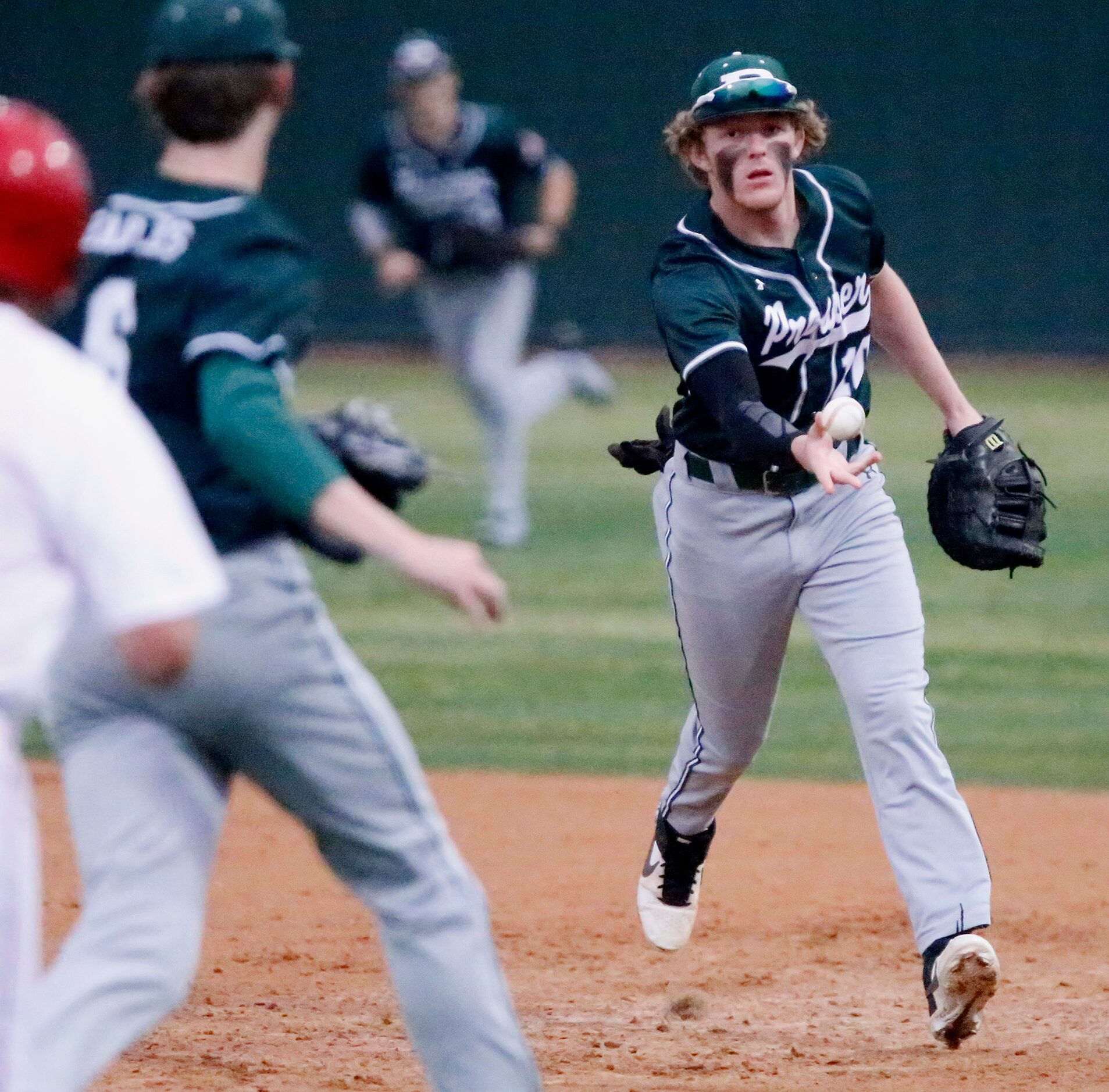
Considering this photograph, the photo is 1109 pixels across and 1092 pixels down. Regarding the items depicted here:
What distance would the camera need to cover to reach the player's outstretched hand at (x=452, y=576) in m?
2.55

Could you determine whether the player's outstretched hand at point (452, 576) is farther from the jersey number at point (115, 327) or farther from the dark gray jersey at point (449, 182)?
the dark gray jersey at point (449, 182)

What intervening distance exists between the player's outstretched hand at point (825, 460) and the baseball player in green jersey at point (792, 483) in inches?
1.7

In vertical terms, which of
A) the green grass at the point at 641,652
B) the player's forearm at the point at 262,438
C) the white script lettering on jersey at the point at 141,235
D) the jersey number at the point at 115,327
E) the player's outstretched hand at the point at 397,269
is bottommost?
the green grass at the point at 641,652

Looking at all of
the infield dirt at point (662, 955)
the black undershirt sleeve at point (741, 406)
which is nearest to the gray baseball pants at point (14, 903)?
the infield dirt at point (662, 955)

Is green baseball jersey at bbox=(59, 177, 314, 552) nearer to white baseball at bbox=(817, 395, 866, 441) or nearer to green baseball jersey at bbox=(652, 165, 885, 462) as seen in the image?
white baseball at bbox=(817, 395, 866, 441)

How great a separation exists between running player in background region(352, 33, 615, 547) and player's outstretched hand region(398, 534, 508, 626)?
7.81 meters

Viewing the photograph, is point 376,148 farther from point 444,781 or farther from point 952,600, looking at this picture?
point 444,781

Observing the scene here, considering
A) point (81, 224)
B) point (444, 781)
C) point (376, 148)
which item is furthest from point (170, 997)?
point (376, 148)

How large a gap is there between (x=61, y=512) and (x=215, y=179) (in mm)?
819

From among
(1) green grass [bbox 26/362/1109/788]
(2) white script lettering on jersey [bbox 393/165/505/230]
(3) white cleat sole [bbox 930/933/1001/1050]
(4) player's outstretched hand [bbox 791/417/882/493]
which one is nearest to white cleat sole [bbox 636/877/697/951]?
(3) white cleat sole [bbox 930/933/1001/1050]

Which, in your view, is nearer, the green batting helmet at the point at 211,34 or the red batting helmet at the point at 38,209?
the red batting helmet at the point at 38,209

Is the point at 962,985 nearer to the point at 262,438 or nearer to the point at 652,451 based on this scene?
the point at 652,451

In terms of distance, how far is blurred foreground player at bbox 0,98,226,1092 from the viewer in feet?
6.84

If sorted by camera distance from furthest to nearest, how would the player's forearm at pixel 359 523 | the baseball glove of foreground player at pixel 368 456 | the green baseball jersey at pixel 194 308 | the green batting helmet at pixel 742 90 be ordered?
1. the green batting helmet at pixel 742 90
2. the baseball glove of foreground player at pixel 368 456
3. the green baseball jersey at pixel 194 308
4. the player's forearm at pixel 359 523
